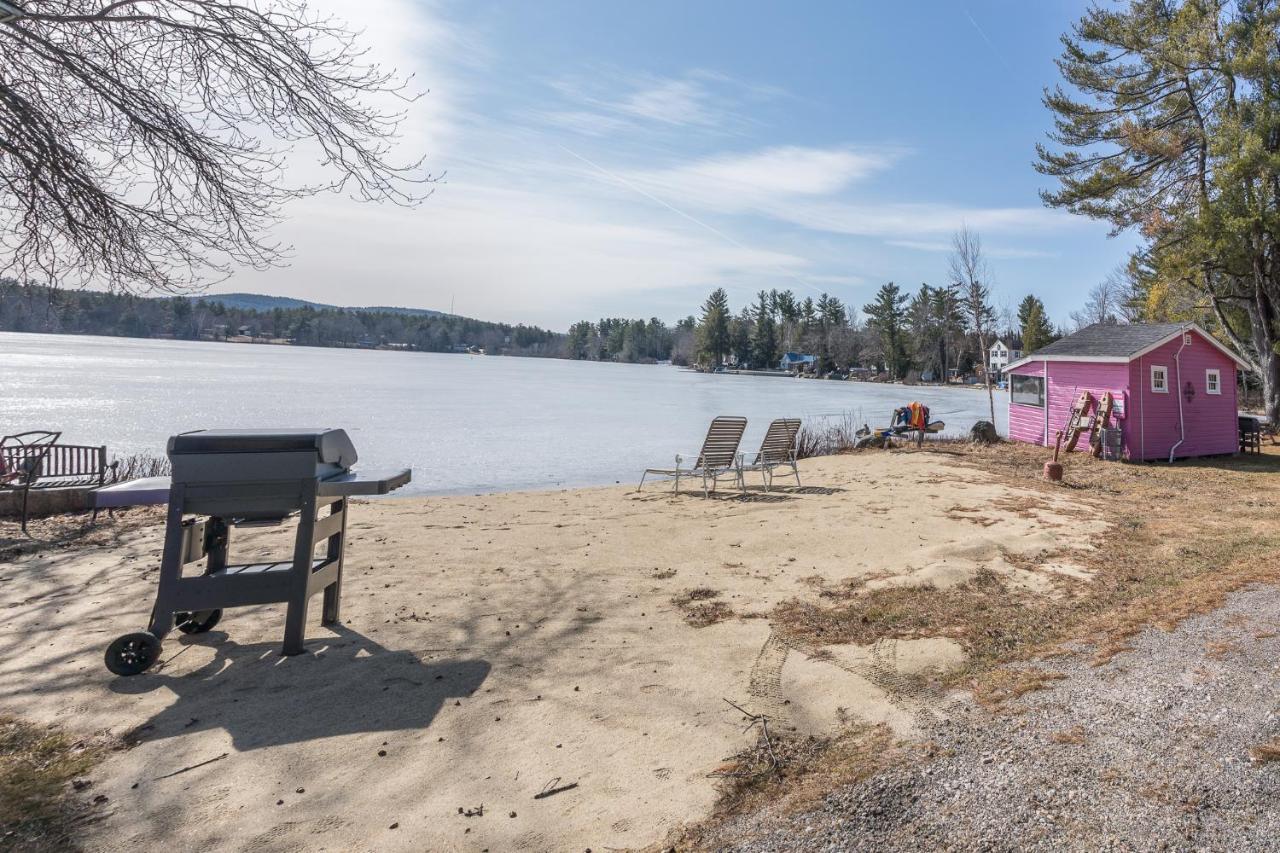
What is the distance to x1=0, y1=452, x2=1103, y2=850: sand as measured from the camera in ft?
7.85

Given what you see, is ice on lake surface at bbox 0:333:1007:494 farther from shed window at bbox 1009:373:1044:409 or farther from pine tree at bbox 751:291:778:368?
pine tree at bbox 751:291:778:368

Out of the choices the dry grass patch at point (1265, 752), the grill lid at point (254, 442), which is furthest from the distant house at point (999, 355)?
the grill lid at point (254, 442)

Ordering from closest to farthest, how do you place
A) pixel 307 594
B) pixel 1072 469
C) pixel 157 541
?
pixel 307 594 → pixel 157 541 → pixel 1072 469

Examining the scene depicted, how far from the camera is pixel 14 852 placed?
7.05 ft

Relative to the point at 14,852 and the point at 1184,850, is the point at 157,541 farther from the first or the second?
the point at 1184,850

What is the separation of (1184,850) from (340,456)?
3945mm

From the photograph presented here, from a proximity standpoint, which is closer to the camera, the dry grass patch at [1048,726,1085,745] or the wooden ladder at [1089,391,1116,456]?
the dry grass patch at [1048,726,1085,745]

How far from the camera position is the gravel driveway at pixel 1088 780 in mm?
1965

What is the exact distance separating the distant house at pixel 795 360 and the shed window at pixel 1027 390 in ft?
246

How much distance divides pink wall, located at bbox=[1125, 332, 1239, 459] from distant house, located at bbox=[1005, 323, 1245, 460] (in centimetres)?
2

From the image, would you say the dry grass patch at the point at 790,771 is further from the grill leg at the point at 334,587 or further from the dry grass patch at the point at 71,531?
the dry grass patch at the point at 71,531

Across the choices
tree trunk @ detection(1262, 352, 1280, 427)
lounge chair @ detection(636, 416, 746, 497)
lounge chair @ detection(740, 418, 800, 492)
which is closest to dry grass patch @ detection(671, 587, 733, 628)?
lounge chair @ detection(636, 416, 746, 497)

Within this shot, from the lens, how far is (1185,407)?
15.3 m

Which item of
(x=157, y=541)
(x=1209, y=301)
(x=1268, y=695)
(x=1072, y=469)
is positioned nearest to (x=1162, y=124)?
(x=1209, y=301)
